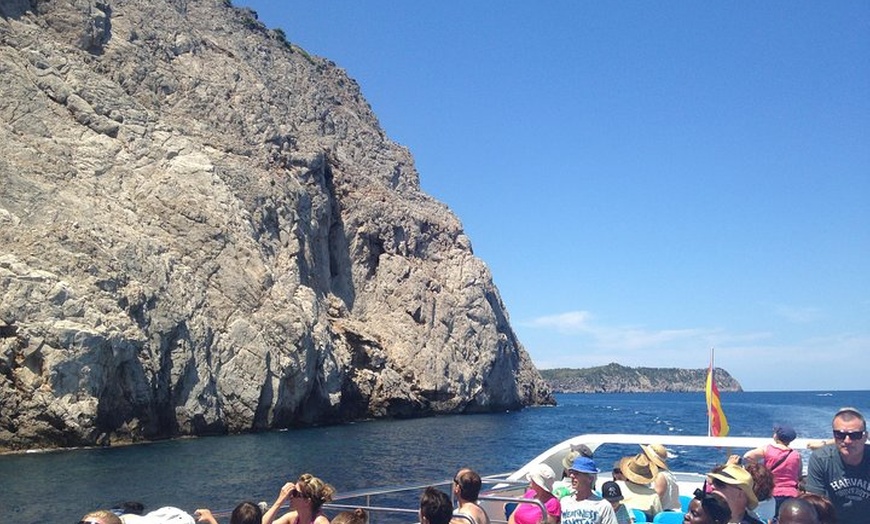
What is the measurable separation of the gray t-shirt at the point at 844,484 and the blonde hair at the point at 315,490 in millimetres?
3282

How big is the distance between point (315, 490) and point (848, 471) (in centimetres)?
355

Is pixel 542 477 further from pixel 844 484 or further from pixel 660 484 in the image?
pixel 844 484

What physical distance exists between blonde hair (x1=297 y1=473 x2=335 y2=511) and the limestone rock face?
31.5 m

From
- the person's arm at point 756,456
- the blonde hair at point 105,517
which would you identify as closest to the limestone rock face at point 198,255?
the blonde hair at point 105,517

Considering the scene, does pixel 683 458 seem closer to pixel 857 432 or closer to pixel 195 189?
pixel 857 432

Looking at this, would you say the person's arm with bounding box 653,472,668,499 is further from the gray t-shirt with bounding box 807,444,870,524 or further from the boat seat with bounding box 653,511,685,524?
the gray t-shirt with bounding box 807,444,870,524

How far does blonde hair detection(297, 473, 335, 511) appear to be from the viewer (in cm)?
543

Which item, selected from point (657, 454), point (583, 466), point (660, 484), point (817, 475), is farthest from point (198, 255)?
point (817, 475)

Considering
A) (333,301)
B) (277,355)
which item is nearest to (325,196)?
(333,301)

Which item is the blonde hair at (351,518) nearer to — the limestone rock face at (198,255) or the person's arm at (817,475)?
the person's arm at (817,475)

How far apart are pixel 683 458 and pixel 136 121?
39.7m

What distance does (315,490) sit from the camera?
5.43m


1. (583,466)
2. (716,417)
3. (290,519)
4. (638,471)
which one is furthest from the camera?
(716,417)

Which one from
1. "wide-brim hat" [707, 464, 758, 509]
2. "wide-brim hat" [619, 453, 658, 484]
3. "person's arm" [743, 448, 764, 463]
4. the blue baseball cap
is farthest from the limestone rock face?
"wide-brim hat" [707, 464, 758, 509]
